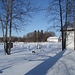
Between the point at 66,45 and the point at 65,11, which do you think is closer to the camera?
the point at 65,11

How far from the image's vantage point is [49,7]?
14461mm

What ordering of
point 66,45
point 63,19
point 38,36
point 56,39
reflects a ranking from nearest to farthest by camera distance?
point 63,19, point 66,45, point 38,36, point 56,39

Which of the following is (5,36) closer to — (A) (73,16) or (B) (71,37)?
(A) (73,16)

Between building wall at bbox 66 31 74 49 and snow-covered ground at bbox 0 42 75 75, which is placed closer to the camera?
snow-covered ground at bbox 0 42 75 75

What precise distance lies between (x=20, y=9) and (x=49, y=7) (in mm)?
5424

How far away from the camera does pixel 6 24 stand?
1057 centimetres

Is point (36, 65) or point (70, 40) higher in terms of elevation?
point (70, 40)

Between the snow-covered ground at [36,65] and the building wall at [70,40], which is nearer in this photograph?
the snow-covered ground at [36,65]

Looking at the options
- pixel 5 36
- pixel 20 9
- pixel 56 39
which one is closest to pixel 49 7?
pixel 20 9

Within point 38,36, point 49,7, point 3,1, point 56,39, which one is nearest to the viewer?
point 3,1

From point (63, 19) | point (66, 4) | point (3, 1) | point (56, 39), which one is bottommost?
point (56, 39)

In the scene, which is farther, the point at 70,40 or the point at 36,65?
the point at 70,40

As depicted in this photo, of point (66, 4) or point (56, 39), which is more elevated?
point (66, 4)

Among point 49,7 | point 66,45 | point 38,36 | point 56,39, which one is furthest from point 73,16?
point 56,39
